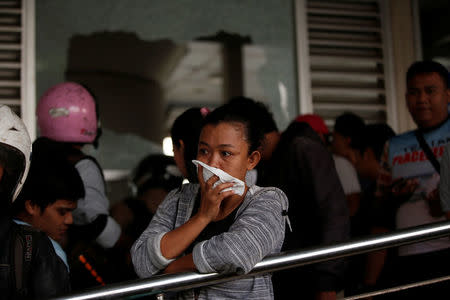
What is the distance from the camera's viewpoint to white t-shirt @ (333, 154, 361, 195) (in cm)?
391

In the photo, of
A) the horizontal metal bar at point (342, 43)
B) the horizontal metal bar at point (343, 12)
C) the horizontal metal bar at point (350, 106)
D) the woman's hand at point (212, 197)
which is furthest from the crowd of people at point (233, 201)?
the horizontal metal bar at point (343, 12)

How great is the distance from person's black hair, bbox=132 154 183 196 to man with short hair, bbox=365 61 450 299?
1.50m

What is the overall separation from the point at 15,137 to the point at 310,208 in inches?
52.5

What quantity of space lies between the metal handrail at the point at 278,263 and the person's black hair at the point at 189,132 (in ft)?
2.20

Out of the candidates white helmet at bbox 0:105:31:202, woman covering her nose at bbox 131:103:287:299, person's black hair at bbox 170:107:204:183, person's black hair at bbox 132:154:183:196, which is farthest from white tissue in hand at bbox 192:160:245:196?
person's black hair at bbox 132:154:183:196

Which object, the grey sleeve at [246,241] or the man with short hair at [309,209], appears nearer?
the grey sleeve at [246,241]

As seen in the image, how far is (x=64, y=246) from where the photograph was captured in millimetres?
3119

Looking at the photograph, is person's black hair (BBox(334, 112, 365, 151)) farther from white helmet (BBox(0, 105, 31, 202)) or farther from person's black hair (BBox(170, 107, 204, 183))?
white helmet (BBox(0, 105, 31, 202))

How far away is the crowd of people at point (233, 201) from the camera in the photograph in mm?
2049

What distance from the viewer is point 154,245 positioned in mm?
2086

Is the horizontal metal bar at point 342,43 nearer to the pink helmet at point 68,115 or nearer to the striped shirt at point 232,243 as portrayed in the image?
the pink helmet at point 68,115

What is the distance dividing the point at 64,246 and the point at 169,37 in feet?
8.90

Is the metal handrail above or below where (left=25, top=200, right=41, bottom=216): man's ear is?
below

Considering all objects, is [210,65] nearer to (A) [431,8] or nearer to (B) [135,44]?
(B) [135,44]
